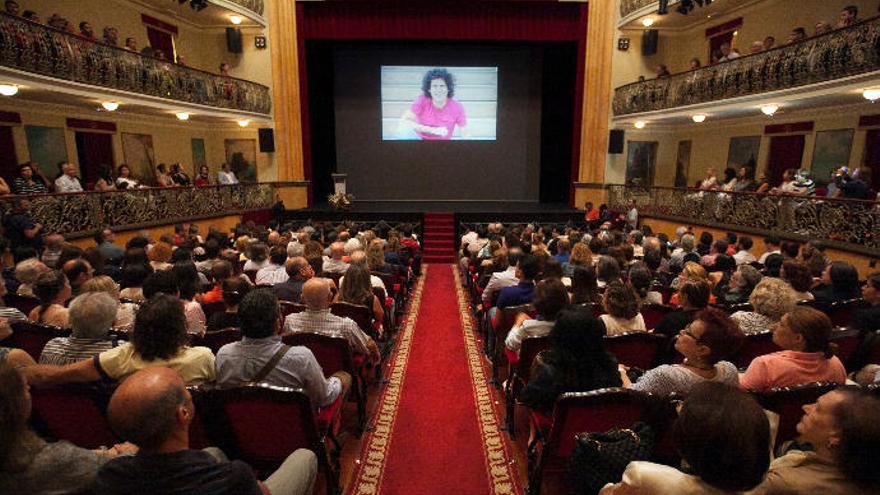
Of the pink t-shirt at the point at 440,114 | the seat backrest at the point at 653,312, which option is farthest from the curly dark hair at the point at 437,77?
the seat backrest at the point at 653,312

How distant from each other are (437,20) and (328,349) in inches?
467

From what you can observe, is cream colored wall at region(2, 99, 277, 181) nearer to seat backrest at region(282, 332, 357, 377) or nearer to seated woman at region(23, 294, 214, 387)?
seated woman at region(23, 294, 214, 387)

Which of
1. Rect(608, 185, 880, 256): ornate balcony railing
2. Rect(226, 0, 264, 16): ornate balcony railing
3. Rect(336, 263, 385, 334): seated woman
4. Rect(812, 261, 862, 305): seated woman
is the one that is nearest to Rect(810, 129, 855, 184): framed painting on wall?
Rect(608, 185, 880, 256): ornate balcony railing

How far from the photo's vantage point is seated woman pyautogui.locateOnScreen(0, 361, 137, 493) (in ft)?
4.55

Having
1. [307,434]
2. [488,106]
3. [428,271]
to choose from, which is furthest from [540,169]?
[307,434]

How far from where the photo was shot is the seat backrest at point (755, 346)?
3.05m

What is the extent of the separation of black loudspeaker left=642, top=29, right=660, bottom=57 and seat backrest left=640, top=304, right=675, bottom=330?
39.9 feet

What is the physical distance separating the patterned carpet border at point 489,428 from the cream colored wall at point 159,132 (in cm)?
961

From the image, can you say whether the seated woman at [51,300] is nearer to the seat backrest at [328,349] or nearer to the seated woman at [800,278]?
the seat backrest at [328,349]

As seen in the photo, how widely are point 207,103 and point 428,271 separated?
7063mm

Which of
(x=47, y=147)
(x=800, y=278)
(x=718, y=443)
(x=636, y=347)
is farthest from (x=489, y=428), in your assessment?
(x=47, y=147)

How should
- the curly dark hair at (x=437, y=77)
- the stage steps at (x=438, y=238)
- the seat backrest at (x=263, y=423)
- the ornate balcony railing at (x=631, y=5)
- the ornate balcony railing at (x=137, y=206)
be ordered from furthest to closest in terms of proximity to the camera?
the curly dark hair at (x=437, y=77), the ornate balcony railing at (x=631, y=5), the stage steps at (x=438, y=238), the ornate balcony railing at (x=137, y=206), the seat backrest at (x=263, y=423)

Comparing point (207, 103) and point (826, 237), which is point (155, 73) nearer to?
point (207, 103)

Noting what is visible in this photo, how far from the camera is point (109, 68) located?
8625mm
